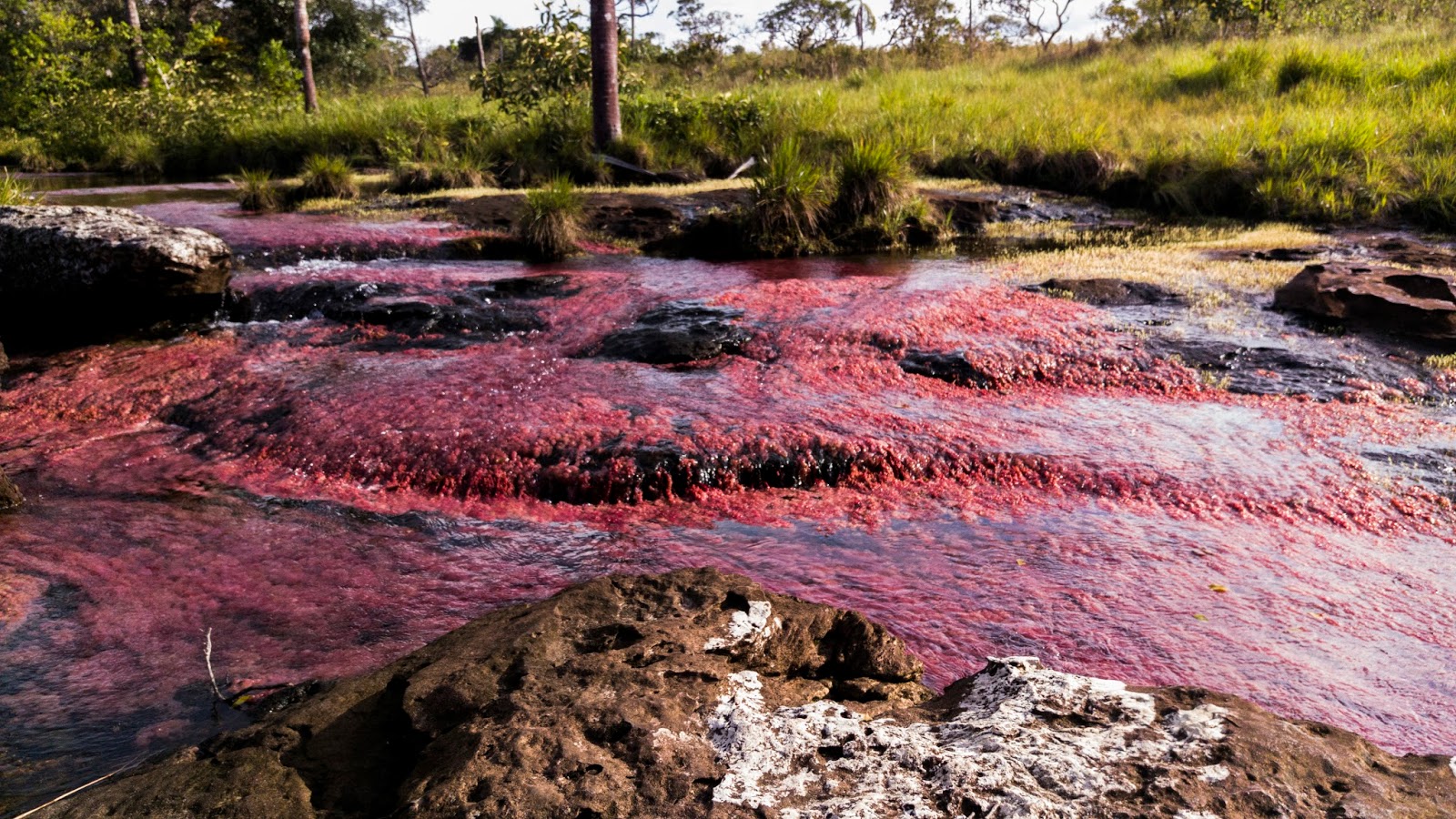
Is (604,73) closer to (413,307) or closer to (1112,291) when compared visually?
(413,307)

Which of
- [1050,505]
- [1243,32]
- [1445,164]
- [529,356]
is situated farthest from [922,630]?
[1243,32]

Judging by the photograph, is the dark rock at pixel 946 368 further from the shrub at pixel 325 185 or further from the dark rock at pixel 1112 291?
the shrub at pixel 325 185

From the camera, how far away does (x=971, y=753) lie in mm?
1415

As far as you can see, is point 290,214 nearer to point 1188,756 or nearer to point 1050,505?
point 1050,505

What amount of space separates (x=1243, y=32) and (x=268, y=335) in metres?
19.2

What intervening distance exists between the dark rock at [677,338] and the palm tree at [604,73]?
773cm

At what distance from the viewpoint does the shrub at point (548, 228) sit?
877 cm

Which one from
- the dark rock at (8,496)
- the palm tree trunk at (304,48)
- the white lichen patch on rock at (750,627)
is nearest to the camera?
the white lichen patch on rock at (750,627)

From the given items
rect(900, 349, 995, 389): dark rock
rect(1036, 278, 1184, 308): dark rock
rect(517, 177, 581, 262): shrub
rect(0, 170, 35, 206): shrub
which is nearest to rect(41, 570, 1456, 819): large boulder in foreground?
rect(900, 349, 995, 389): dark rock

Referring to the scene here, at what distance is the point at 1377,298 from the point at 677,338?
14.9ft

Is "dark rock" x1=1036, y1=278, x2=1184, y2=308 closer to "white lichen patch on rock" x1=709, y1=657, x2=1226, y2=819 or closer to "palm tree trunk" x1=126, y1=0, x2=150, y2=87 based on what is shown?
"white lichen patch on rock" x1=709, y1=657, x2=1226, y2=819

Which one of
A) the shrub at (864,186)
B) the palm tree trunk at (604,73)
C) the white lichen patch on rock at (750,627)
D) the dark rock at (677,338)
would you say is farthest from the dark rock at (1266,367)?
the palm tree trunk at (604,73)

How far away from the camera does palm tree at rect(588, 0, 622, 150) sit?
1260 centimetres

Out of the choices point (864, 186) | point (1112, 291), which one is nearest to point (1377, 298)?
point (1112, 291)
